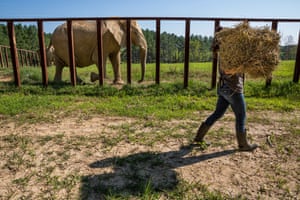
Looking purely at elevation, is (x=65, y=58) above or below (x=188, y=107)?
above

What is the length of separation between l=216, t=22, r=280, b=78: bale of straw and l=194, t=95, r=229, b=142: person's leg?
551 millimetres

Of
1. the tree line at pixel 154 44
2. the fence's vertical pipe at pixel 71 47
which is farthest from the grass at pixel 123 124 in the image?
the tree line at pixel 154 44

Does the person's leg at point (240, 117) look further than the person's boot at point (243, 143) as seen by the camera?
No

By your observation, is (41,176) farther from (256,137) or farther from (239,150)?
(256,137)

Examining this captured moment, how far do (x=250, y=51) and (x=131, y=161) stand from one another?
6.15 ft

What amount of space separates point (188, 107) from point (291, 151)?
2311mm

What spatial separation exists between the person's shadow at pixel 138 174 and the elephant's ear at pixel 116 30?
18.8ft

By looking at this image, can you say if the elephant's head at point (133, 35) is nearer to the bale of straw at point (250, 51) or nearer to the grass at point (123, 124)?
the grass at point (123, 124)

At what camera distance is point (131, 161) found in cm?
320

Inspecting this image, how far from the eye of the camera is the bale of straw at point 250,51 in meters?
2.88

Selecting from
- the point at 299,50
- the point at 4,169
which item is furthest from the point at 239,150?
the point at 299,50

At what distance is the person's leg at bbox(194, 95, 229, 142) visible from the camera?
11.3 ft

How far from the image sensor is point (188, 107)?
5.49m

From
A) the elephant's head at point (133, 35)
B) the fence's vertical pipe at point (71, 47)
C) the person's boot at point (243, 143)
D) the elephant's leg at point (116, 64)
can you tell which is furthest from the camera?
the elephant's leg at point (116, 64)
